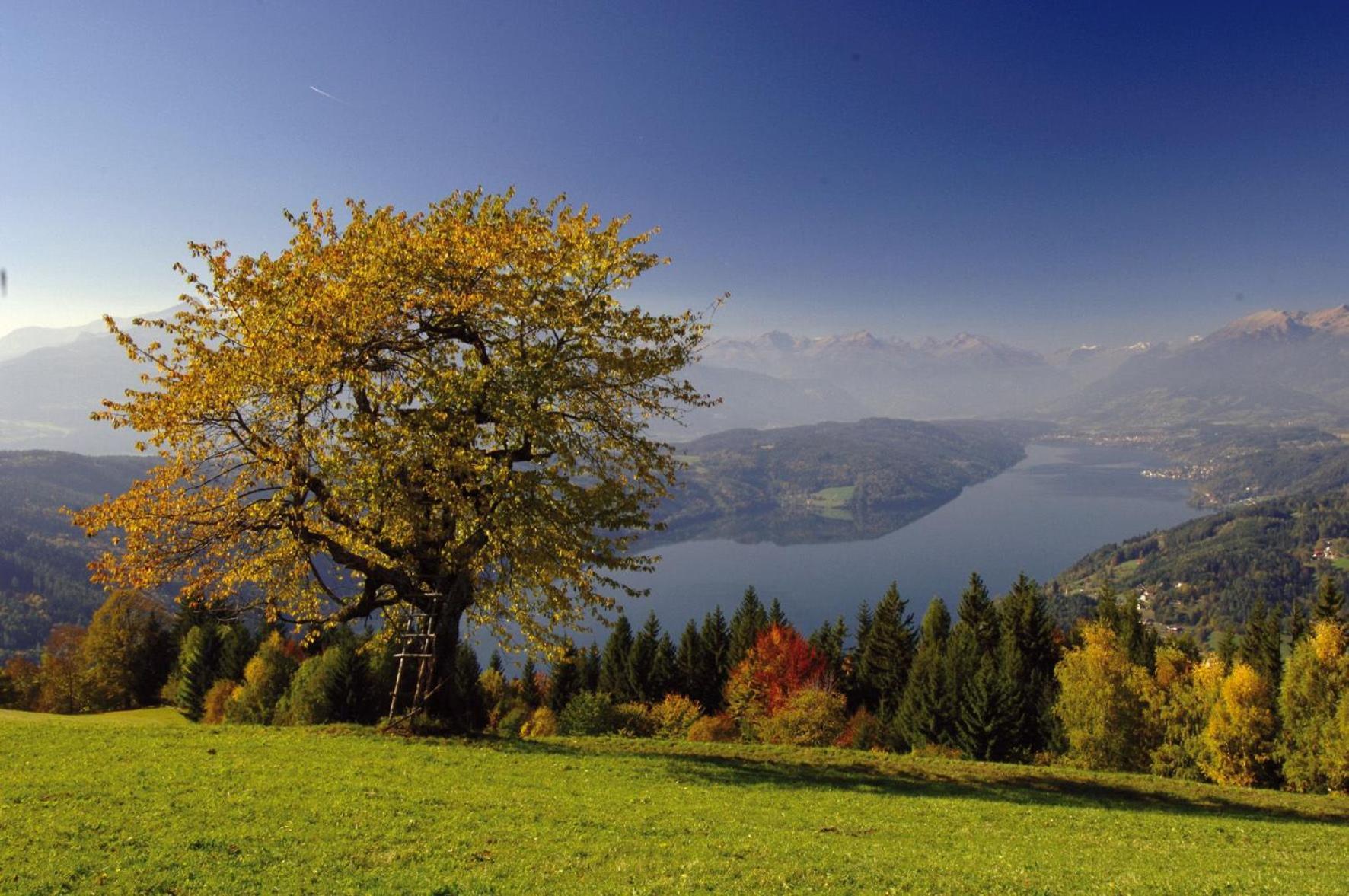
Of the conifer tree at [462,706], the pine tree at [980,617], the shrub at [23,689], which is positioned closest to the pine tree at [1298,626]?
the pine tree at [980,617]

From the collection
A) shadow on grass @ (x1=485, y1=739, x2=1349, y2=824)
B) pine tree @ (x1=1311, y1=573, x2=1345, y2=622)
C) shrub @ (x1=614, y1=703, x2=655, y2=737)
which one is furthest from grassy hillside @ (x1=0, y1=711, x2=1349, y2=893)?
pine tree @ (x1=1311, y1=573, x2=1345, y2=622)

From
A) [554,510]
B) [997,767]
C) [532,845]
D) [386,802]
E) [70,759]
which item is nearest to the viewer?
[532,845]

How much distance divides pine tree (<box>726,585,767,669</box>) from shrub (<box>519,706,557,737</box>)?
53.5 feet

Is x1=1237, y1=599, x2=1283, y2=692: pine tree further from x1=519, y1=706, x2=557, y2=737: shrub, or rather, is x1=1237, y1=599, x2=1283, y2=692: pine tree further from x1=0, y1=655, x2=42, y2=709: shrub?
x1=0, y1=655, x2=42, y2=709: shrub

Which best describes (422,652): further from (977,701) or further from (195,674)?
(195,674)

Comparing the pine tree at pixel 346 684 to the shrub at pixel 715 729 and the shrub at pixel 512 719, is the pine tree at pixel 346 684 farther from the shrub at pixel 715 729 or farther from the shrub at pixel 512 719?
the shrub at pixel 715 729

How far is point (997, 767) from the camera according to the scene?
22891 mm

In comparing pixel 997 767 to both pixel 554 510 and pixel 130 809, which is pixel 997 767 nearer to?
pixel 554 510

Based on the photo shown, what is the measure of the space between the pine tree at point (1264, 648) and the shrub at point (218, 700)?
8263 cm

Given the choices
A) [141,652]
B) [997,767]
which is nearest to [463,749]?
[997,767]

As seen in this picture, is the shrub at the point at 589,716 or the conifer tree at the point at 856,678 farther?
the conifer tree at the point at 856,678

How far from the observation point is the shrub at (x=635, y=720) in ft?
171

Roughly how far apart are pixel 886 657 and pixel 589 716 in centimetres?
2780

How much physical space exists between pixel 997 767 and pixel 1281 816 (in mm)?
7337
